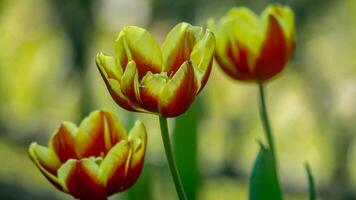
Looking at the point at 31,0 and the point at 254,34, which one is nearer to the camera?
the point at 254,34

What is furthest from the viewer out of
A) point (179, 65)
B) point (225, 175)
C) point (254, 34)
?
point (225, 175)

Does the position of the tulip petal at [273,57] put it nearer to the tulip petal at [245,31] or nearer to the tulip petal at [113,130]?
the tulip petal at [245,31]

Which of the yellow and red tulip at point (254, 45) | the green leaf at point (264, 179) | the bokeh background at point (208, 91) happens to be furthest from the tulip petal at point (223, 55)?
the bokeh background at point (208, 91)

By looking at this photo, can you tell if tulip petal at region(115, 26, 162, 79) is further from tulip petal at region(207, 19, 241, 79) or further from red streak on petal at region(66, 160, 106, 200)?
tulip petal at region(207, 19, 241, 79)

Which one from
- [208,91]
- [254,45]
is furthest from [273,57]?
[208,91]

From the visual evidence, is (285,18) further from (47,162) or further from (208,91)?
(208,91)

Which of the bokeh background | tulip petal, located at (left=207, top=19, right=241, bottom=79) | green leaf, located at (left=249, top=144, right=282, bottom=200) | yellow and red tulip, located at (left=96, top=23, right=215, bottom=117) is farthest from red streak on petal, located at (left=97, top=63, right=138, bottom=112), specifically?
the bokeh background

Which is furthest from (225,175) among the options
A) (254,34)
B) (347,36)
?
(254,34)

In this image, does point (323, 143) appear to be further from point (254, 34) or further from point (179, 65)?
point (179, 65)
